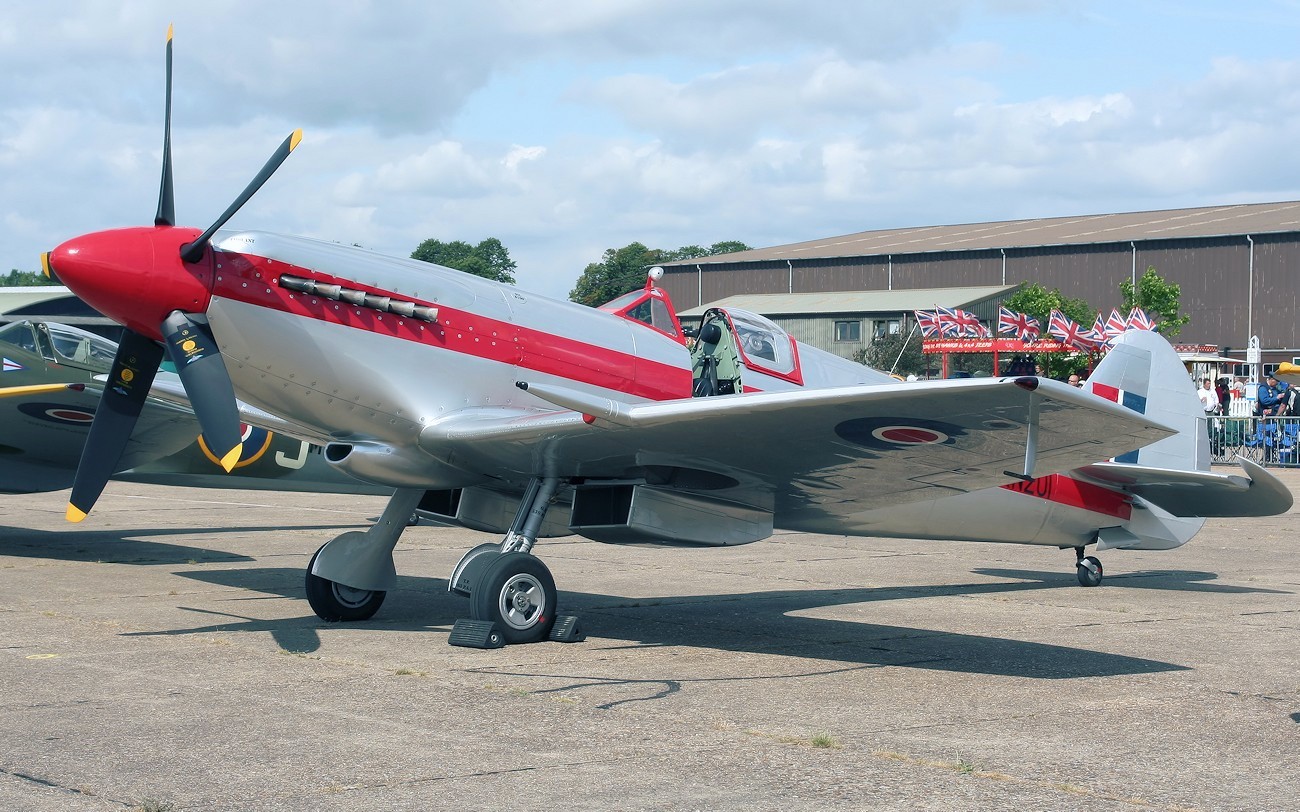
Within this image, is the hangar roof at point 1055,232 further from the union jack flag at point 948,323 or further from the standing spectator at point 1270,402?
the standing spectator at point 1270,402

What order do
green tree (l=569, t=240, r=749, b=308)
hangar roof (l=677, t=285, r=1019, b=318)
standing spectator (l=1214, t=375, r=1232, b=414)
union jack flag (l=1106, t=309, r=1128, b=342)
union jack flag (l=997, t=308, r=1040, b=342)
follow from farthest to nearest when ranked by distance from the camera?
green tree (l=569, t=240, r=749, b=308) < hangar roof (l=677, t=285, r=1019, b=318) < union jack flag (l=997, t=308, r=1040, b=342) < union jack flag (l=1106, t=309, r=1128, b=342) < standing spectator (l=1214, t=375, r=1232, b=414)

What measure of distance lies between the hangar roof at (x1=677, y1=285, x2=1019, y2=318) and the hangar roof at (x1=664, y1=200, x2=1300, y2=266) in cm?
342

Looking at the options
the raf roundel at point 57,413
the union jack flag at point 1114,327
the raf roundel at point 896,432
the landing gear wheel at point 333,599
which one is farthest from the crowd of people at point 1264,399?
the landing gear wheel at point 333,599

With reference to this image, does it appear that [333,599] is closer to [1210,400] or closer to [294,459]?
[294,459]

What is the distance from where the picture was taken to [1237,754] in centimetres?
517

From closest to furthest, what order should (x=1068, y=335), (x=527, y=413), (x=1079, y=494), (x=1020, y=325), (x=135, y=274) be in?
(x=135, y=274), (x=527, y=413), (x=1079, y=494), (x=1068, y=335), (x=1020, y=325)

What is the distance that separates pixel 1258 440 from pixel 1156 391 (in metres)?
18.6

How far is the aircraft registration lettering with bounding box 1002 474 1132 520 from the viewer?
9711 mm

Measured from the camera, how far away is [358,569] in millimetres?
8531

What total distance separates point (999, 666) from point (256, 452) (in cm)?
865

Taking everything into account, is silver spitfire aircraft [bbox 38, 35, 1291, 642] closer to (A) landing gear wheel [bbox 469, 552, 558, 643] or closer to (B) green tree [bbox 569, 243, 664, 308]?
(A) landing gear wheel [bbox 469, 552, 558, 643]

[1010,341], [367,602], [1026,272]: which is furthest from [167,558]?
[1026,272]

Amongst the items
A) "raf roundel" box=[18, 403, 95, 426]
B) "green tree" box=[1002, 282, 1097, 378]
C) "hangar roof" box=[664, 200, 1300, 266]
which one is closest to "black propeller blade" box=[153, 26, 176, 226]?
"raf roundel" box=[18, 403, 95, 426]

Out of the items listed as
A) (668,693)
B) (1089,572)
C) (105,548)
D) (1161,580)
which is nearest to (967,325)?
(1161,580)
